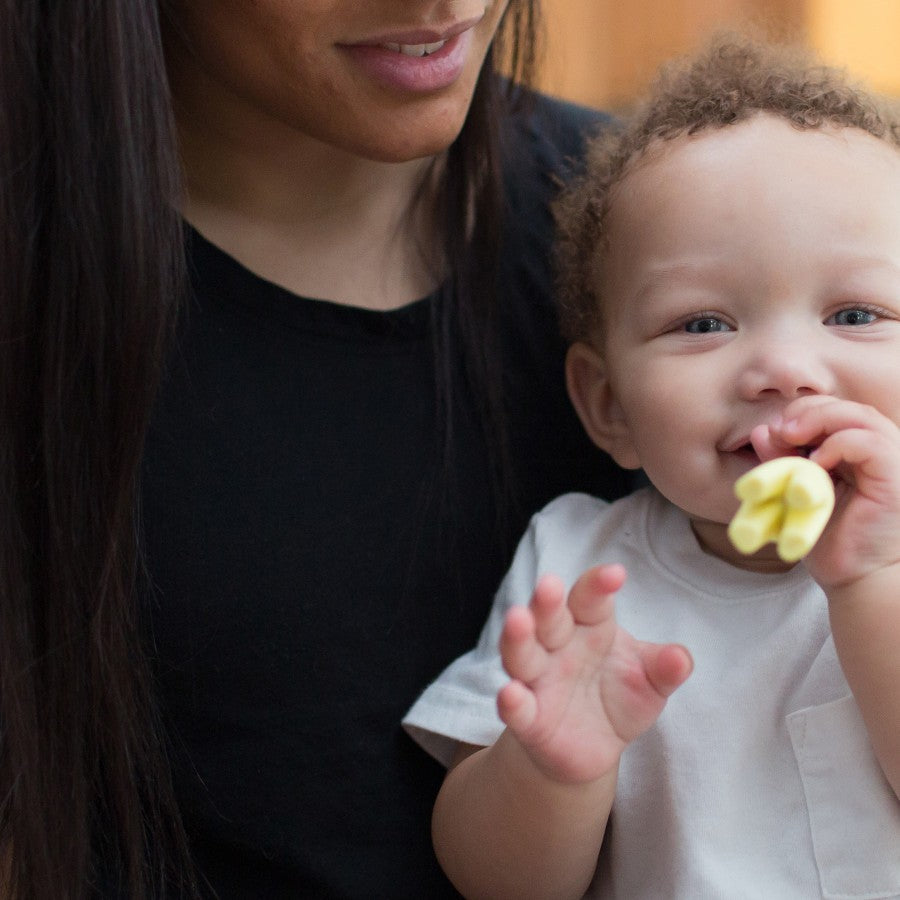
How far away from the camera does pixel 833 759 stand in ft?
3.00

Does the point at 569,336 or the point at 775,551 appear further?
the point at 569,336

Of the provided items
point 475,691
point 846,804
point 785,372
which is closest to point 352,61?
point 785,372

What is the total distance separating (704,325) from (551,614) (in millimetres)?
307

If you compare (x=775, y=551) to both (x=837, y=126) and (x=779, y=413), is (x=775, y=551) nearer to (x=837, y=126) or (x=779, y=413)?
(x=779, y=413)

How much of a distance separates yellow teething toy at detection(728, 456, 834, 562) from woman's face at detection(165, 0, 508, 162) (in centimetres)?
45

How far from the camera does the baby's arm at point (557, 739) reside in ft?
2.65

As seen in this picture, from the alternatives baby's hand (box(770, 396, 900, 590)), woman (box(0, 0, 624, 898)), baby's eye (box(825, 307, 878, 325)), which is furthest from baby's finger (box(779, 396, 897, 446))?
woman (box(0, 0, 624, 898))

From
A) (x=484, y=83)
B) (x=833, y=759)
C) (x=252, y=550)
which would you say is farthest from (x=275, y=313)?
(x=833, y=759)

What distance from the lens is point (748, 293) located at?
0.96 metres

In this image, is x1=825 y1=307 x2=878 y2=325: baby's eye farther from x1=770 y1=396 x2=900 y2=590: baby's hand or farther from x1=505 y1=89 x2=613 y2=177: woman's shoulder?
x1=505 y1=89 x2=613 y2=177: woman's shoulder

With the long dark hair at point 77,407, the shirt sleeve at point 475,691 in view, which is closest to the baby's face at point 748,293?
the shirt sleeve at point 475,691

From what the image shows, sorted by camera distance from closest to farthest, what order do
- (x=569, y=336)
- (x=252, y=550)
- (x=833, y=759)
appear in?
(x=833, y=759) < (x=252, y=550) < (x=569, y=336)

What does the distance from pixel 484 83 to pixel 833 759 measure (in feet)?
2.27

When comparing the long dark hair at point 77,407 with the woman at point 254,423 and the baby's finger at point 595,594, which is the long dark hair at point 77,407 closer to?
the woman at point 254,423
